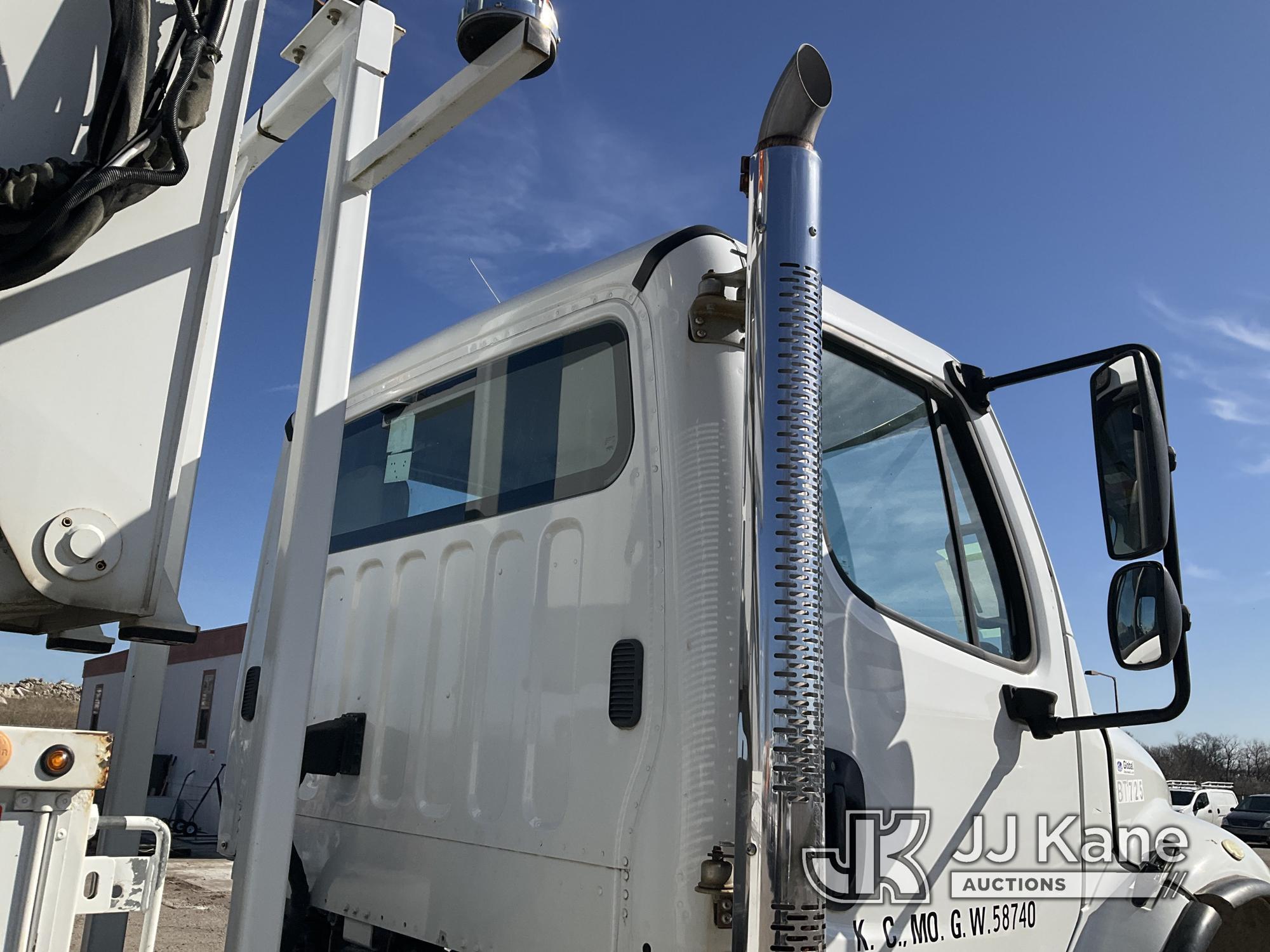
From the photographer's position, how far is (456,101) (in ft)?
5.69

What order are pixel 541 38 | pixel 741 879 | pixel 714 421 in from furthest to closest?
pixel 714 421 < pixel 541 38 < pixel 741 879

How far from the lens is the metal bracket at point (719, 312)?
1985mm

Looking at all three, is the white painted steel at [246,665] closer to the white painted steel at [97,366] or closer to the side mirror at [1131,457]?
the white painted steel at [97,366]

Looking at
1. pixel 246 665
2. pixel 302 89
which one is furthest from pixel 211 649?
pixel 302 89

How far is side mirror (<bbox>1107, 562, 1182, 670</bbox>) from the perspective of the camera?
7.18 feet

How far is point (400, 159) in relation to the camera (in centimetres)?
177

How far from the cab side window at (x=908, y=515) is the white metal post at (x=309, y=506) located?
3.46ft

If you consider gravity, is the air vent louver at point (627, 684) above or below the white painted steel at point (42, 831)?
above

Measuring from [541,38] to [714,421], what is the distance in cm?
75

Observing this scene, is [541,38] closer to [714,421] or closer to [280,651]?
[714,421]

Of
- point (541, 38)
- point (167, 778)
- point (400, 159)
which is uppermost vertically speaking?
point (541, 38)

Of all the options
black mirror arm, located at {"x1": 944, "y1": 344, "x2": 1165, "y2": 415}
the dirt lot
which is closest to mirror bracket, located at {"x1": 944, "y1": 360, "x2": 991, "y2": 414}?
black mirror arm, located at {"x1": 944, "y1": 344, "x2": 1165, "y2": 415}

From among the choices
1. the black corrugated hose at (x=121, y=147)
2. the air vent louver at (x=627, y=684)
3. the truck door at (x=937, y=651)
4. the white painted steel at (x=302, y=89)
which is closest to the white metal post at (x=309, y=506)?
the white painted steel at (x=302, y=89)

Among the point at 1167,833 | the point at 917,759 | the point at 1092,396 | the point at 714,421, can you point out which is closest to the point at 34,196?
the point at 714,421
